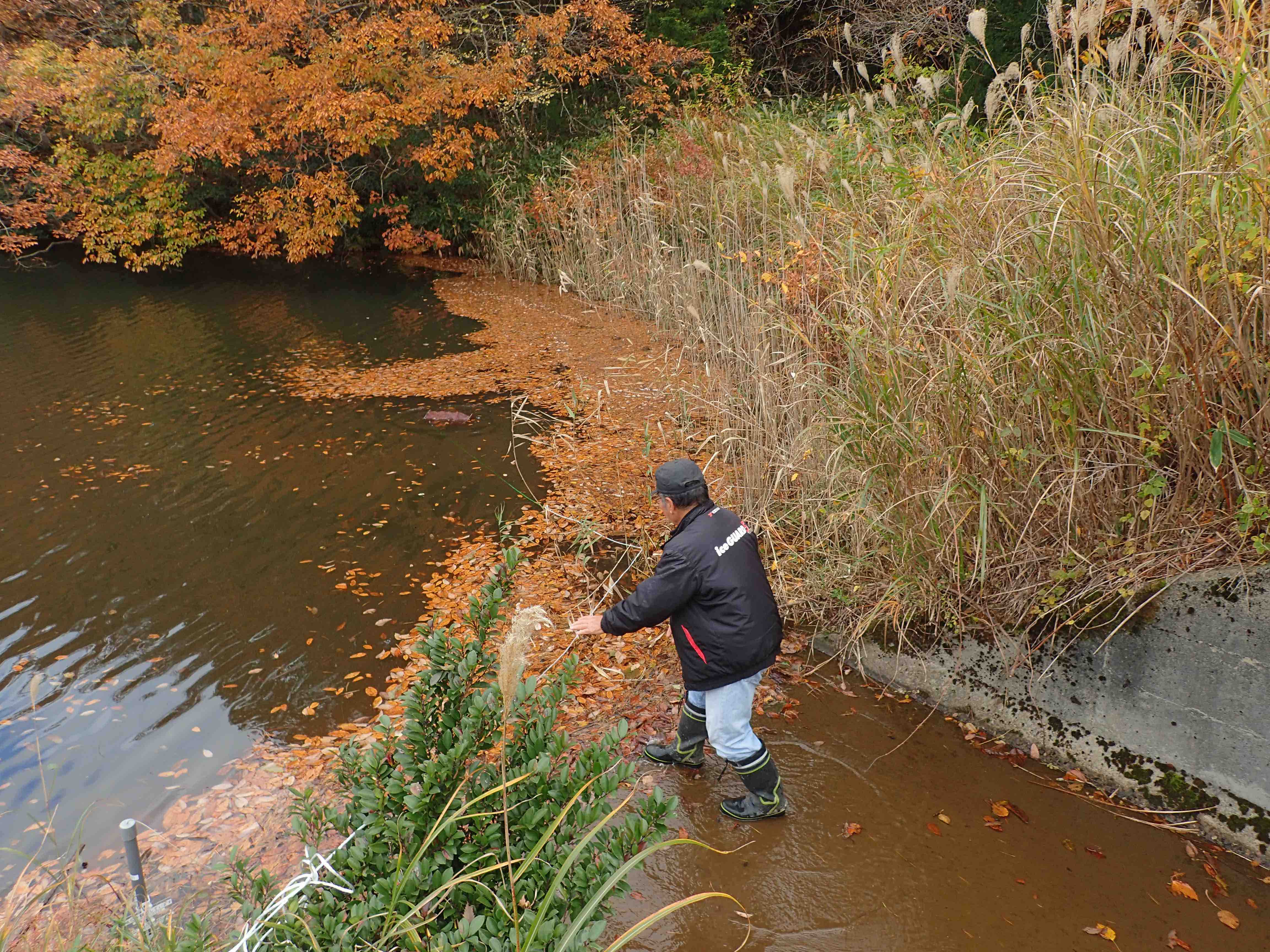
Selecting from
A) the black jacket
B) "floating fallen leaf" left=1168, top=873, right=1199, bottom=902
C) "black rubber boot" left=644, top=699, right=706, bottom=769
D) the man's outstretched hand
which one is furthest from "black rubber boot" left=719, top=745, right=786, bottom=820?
"floating fallen leaf" left=1168, top=873, right=1199, bottom=902

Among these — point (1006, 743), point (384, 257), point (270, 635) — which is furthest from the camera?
point (384, 257)

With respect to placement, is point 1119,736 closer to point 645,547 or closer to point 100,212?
point 645,547

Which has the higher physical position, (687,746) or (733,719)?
(733,719)

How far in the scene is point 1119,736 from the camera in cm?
356

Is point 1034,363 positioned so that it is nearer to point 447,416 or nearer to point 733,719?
point 733,719

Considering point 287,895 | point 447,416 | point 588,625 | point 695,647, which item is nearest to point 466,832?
point 287,895

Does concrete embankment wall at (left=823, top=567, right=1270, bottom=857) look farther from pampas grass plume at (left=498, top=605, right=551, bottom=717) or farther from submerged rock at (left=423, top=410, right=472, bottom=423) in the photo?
submerged rock at (left=423, top=410, right=472, bottom=423)

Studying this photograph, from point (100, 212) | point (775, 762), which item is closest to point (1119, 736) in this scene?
point (775, 762)

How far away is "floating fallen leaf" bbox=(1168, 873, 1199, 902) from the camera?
3.03 m

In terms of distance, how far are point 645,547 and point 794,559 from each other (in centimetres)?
103

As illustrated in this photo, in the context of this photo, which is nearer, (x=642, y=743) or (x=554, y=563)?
(x=642, y=743)

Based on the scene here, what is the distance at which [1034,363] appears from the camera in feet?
11.8

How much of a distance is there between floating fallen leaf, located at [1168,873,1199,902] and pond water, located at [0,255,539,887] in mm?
3776

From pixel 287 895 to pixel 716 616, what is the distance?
177 cm
